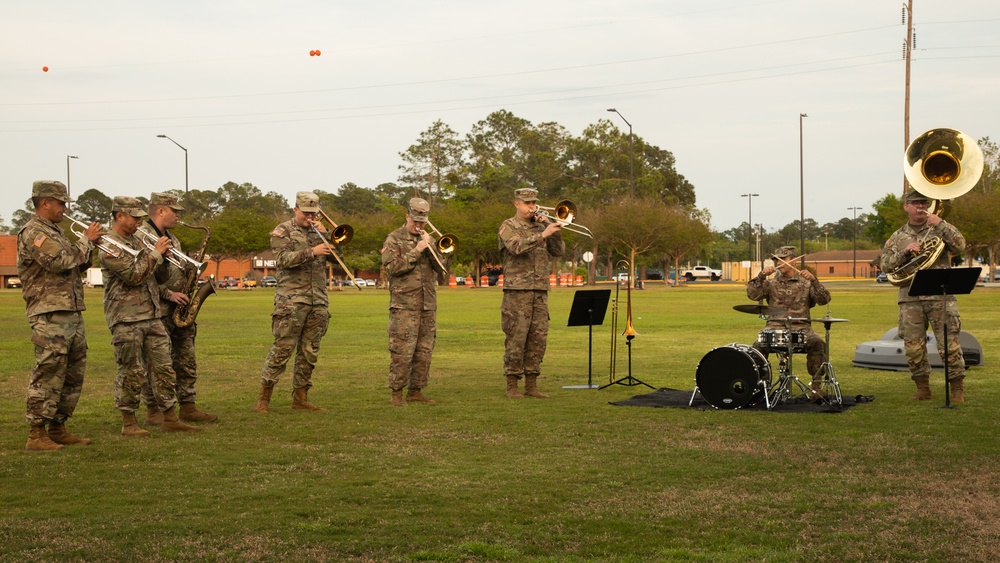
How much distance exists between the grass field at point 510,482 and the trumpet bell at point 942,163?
2.50 m

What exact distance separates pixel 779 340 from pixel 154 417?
21.9ft

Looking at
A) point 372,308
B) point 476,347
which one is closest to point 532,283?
point 476,347

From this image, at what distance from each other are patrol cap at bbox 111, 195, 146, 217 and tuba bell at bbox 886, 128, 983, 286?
8.30m

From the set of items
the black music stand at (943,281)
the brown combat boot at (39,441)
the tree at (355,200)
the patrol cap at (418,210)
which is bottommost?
the brown combat boot at (39,441)

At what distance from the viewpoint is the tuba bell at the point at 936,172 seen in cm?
1212

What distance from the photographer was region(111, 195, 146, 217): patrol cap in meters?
9.99

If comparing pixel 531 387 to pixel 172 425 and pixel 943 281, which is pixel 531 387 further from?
pixel 943 281

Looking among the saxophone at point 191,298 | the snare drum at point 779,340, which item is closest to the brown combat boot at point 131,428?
the saxophone at point 191,298

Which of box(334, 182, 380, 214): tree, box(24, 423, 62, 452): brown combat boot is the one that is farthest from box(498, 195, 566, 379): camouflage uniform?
box(334, 182, 380, 214): tree

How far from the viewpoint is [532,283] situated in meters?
12.9

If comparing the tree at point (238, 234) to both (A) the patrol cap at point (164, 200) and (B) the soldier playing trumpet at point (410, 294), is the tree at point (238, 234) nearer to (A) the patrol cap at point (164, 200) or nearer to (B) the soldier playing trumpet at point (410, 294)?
(B) the soldier playing trumpet at point (410, 294)

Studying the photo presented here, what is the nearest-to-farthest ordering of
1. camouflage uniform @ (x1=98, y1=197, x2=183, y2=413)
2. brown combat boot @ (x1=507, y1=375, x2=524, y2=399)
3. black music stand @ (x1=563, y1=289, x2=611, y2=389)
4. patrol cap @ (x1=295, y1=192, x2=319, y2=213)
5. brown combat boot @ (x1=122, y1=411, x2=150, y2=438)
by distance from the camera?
camouflage uniform @ (x1=98, y1=197, x2=183, y2=413) → brown combat boot @ (x1=122, y1=411, x2=150, y2=438) → patrol cap @ (x1=295, y1=192, x2=319, y2=213) → brown combat boot @ (x1=507, y1=375, x2=524, y2=399) → black music stand @ (x1=563, y1=289, x2=611, y2=389)

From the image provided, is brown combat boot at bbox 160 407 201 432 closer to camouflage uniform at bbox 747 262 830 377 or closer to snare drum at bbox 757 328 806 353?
snare drum at bbox 757 328 806 353

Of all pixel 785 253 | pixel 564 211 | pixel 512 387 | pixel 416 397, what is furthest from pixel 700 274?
pixel 416 397
